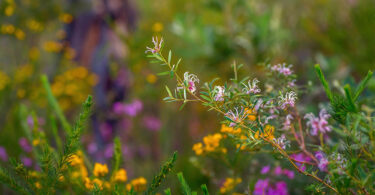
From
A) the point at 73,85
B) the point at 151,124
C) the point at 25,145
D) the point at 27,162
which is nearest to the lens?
the point at 27,162

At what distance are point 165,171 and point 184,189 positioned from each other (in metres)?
0.07

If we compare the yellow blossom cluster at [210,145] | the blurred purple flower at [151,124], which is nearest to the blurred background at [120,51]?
the blurred purple flower at [151,124]

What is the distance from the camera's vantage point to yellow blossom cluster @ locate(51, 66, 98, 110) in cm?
335

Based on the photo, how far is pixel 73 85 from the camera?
368cm

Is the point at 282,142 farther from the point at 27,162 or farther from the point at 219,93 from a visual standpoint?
the point at 27,162

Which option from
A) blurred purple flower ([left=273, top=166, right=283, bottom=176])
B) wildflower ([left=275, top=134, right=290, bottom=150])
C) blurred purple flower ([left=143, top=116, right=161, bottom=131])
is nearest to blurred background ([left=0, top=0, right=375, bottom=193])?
blurred purple flower ([left=143, top=116, right=161, bottom=131])

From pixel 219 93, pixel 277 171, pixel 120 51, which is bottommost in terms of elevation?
pixel 277 171

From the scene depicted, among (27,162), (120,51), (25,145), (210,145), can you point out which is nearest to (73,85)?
(120,51)

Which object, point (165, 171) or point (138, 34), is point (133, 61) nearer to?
point (138, 34)

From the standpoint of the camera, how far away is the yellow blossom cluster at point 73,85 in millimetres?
3353

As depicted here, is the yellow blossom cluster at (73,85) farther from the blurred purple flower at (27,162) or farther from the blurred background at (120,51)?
the blurred purple flower at (27,162)

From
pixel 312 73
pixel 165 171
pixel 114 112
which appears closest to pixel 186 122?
pixel 114 112

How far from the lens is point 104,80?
10.6 feet

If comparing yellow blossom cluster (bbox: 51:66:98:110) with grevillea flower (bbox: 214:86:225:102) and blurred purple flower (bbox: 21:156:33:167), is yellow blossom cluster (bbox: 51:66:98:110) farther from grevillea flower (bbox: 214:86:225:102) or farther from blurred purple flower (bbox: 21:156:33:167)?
grevillea flower (bbox: 214:86:225:102)
